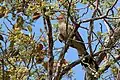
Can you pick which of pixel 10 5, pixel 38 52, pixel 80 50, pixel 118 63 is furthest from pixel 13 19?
pixel 118 63

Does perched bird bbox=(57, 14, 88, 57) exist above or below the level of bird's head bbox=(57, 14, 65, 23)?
below

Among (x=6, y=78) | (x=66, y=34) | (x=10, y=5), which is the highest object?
(x=10, y=5)

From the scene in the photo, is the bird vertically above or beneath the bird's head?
beneath

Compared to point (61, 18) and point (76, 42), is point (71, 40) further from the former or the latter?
point (61, 18)

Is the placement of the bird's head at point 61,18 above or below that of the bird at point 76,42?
above

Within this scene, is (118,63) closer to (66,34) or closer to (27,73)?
(66,34)

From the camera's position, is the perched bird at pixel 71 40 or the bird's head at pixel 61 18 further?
the perched bird at pixel 71 40

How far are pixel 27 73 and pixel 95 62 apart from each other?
3.72ft

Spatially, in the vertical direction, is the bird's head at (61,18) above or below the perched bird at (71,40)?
above

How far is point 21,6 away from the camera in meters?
6.13

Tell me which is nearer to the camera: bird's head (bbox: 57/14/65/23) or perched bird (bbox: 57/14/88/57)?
bird's head (bbox: 57/14/65/23)

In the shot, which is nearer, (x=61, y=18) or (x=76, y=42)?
(x=61, y=18)

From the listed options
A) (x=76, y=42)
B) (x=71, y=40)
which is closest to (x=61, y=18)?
(x=71, y=40)

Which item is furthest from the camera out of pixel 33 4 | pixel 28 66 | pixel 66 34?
pixel 28 66
